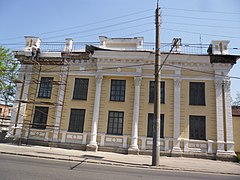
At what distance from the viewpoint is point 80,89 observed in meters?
17.6

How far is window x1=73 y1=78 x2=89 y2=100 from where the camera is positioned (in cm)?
1747

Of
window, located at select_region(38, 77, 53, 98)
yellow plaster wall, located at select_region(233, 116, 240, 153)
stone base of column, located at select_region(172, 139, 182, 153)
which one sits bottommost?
stone base of column, located at select_region(172, 139, 182, 153)

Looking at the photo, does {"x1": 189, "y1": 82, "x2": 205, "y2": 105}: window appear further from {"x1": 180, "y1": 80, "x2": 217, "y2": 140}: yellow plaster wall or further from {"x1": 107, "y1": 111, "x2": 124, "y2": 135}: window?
{"x1": 107, "y1": 111, "x2": 124, "y2": 135}: window

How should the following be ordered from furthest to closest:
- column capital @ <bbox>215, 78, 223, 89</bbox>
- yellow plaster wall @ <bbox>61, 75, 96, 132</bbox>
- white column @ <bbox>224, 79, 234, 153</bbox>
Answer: yellow plaster wall @ <bbox>61, 75, 96, 132</bbox> < column capital @ <bbox>215, 78, 223, 89</bbox> < white column @ <bbox>224, 79, 234, 153</bbox>

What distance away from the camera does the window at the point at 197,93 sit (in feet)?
53.3

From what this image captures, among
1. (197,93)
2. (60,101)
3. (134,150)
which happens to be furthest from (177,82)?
(60,101)

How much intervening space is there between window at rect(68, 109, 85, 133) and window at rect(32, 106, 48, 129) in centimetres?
238

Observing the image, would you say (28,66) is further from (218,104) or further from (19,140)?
(218,104)

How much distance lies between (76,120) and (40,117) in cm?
335

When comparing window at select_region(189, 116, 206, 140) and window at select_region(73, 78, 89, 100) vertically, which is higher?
window at select_region(73, 78, 89, 100)

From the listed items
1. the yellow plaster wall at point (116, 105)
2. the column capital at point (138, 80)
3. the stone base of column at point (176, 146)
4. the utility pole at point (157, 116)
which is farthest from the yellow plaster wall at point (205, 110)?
the utility pole at point (157, 116)

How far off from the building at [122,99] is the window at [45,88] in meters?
0.09

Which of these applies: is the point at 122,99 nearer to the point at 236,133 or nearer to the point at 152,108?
the point at 152,108

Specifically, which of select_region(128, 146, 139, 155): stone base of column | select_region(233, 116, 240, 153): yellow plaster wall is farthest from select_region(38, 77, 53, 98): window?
select_region(233, 116, 240, 153): yellow plaster wall
